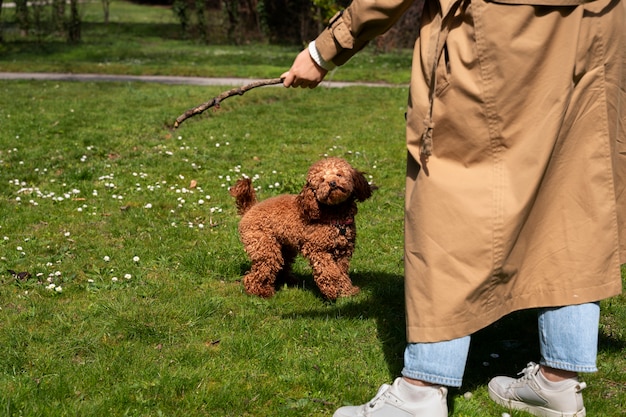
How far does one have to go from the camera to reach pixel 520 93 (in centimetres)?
275

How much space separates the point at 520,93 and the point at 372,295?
89.9 inches

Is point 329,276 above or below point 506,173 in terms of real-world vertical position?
below

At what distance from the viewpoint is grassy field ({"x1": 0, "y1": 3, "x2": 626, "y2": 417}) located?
3530 mm

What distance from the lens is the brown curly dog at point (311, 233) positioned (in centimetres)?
447

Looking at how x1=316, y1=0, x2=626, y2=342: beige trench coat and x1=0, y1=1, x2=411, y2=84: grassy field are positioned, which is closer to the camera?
x1=316, y1=0, x2=626, y2=342: beige trench coat

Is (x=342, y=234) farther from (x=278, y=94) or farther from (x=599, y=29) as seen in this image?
(x=278, y=94)

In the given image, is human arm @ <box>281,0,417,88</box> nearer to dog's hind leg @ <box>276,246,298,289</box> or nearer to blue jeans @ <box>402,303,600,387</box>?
blue jeans @ <box>402,303,600,387</box>

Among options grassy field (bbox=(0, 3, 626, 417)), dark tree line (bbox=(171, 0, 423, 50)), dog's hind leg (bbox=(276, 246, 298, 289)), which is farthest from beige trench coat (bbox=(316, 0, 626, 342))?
dark tree line (bbox=(171, 0, 423, 50))

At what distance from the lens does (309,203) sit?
445 cm

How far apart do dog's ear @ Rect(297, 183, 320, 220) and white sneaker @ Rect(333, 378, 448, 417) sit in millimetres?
1584

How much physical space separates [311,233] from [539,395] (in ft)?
5.99

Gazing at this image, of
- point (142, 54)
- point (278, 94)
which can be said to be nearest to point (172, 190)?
point (278, 94)

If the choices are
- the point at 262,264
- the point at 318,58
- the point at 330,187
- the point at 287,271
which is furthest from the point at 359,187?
the point at 318,58

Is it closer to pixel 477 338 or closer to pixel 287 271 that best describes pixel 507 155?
pixel 477 338
